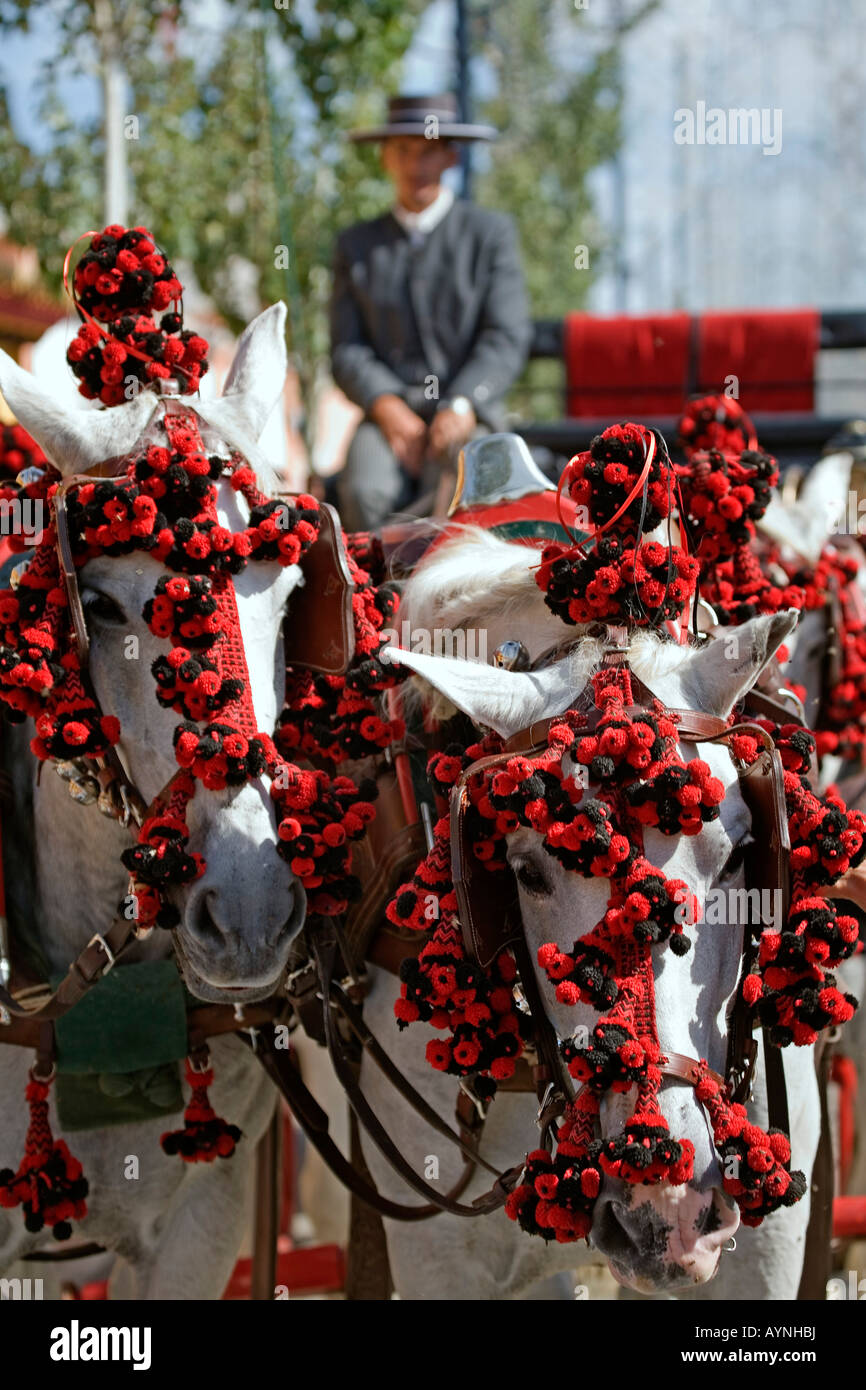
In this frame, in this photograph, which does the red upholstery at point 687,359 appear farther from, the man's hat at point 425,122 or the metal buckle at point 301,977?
the metal buckle at point 301,977

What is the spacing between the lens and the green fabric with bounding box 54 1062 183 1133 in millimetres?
3012

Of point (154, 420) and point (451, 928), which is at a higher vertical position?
point (154, 420)

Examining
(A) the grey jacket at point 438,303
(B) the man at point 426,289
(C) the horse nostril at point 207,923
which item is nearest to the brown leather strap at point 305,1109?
(C) the horse nostril at point 207,923

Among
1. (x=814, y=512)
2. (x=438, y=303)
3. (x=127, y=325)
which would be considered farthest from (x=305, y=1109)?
(x=438, y=303)

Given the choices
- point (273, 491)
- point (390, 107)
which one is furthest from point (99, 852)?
point (390, 107)

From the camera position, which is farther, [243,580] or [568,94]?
[568,94]

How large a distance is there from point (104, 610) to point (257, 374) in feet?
2.19

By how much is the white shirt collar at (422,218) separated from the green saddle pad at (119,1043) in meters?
3.95

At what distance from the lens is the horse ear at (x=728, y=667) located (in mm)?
2430

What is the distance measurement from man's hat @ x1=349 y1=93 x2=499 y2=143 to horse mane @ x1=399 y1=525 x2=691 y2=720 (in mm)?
3231

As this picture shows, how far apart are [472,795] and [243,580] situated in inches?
26.0
